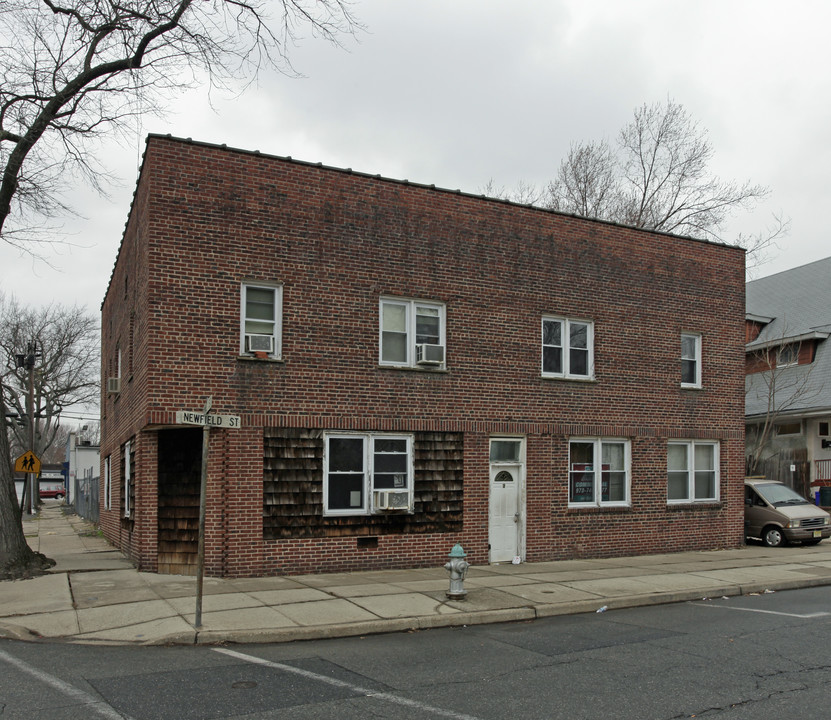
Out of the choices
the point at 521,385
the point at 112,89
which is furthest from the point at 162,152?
the point at 521,385

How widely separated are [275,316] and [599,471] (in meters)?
7.78

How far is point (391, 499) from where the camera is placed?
48.4ft

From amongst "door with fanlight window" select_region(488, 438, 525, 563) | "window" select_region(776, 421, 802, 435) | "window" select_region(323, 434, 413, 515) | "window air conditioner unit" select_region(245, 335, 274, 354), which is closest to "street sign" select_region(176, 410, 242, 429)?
"window air conditioner unit" select_region(245, 335, 274, 354)

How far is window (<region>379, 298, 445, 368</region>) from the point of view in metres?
15.4

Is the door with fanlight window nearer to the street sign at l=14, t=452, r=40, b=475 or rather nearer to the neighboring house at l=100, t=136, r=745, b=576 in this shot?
the neighboring house at l=100, t=136, r=745, b=576

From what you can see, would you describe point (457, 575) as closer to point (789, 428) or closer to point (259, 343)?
point (259, 343)

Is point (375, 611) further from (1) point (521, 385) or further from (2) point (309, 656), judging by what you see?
(1) point (521, 385)

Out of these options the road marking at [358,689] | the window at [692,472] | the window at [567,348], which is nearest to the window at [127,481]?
the road marking at [358,689]

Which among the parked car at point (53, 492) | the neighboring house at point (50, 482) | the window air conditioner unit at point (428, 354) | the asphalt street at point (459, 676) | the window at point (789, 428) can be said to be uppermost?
the window air conditioner unit at point (428, 354)

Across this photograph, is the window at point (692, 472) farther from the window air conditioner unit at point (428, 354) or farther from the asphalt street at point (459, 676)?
the asphalt street at point (459, 676)

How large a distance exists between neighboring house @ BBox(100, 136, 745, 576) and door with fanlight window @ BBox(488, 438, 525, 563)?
1.8 inches

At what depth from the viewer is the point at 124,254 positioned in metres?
18.4

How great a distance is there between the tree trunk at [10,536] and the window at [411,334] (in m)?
6.85

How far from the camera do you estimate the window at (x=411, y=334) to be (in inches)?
606
